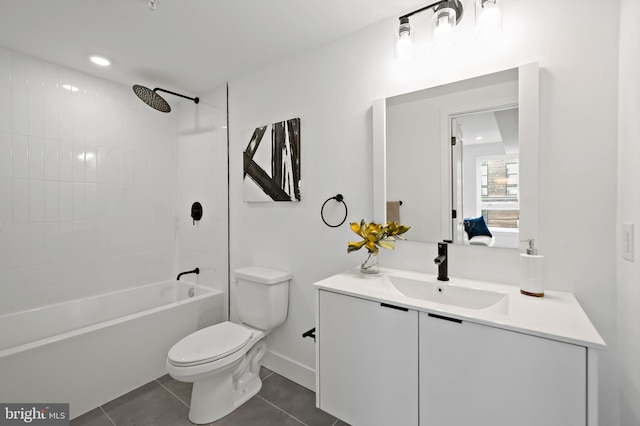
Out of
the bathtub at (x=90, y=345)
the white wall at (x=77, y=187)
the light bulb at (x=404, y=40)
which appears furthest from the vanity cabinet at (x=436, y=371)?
the white wall at (x=77, y=187)

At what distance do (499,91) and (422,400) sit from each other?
1.38 m

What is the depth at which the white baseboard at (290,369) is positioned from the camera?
202 centimetres

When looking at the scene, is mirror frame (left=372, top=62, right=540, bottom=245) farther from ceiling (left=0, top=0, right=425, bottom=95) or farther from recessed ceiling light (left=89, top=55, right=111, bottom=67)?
recessed ceiling light (left=89, top=55, right=111, bottom=67)

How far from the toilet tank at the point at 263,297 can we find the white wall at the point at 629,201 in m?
1.70

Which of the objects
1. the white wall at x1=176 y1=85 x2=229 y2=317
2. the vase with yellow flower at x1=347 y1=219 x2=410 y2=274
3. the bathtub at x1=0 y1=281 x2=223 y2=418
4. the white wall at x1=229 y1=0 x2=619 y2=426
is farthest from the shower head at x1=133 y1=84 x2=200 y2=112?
the vase with yellow flower at x1=347 y1=219 x2=410 y2=274

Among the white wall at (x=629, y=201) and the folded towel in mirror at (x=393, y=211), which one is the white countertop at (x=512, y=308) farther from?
the folded towel in mirror at (x=393, y=211)

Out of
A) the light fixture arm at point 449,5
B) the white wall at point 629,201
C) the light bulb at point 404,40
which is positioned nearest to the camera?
the white wall at point 629,201

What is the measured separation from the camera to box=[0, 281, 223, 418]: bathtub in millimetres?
1623

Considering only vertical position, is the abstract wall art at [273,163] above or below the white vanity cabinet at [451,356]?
above

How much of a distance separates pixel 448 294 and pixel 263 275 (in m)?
1.23

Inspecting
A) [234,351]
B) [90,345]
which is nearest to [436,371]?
[234,351]

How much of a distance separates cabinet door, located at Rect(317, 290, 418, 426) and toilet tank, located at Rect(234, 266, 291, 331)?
2.23 feet

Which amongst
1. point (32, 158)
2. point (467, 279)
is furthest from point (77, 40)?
point (467, 279)

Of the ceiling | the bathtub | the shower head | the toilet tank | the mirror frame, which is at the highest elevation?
the ceiling
